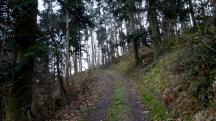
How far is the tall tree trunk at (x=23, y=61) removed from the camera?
382 inches

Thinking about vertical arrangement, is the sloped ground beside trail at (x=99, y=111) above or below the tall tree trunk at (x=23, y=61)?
below

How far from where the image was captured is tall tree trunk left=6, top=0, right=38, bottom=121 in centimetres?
970

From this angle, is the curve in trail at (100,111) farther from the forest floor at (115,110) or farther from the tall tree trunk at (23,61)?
the tall tree trunk at (23,61)

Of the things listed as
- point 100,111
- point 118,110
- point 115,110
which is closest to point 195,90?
point 118,110

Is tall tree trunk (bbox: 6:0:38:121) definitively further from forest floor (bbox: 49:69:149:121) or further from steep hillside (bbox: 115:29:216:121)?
steep hillside (bbox: 115:29:216:121)

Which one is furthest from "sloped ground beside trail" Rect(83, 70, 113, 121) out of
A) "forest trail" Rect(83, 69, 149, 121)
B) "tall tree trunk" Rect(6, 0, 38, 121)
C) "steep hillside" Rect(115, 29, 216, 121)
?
"tall tree trunk" Rect(6, 0, 38, 121)

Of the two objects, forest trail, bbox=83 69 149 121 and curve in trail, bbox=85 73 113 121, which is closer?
forest trail, bbox=83 69 149 121

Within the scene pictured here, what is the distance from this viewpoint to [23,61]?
9.76m

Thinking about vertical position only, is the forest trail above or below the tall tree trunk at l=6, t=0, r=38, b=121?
below

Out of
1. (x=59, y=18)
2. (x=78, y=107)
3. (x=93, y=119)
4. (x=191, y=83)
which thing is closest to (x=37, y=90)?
(x=78, y=107)

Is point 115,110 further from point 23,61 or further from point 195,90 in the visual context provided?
point 23,61

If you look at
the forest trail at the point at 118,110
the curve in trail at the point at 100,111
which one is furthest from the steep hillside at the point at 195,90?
the curve in trail at the point at 100,111

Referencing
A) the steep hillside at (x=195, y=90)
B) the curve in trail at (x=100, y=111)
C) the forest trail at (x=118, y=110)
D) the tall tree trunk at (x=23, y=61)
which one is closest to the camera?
the steep hillside at (x=195, y=90)

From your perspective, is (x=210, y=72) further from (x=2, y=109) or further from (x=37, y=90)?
(x=37, y=90)
